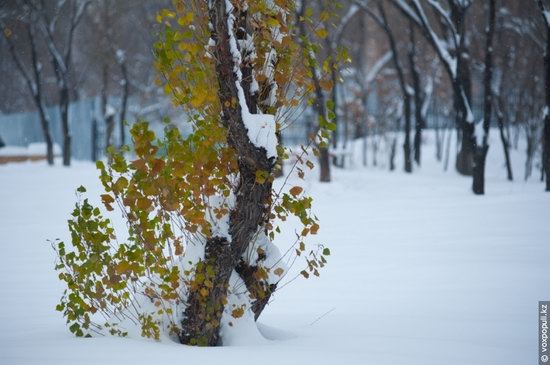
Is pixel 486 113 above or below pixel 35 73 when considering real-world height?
below

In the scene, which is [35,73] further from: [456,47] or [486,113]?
[486,113]

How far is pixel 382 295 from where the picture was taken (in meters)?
5.23

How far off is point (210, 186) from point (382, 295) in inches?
99.8

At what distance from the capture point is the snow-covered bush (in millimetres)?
3312

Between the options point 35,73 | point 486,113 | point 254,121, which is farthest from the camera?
point 35,73

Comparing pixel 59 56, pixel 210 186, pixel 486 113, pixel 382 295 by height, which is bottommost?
pixel 382 295

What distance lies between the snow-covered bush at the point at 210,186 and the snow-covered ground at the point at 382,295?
0.25 m

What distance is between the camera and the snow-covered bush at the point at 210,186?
3312 mm

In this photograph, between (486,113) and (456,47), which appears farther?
(456,47)

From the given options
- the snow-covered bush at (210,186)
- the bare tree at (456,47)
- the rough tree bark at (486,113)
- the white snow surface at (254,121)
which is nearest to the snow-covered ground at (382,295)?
the snow-covered bush at (210,186)

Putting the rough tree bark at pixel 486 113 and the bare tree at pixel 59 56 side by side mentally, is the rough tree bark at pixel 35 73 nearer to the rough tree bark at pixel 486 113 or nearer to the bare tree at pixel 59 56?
the bare tree at pixel 59 56

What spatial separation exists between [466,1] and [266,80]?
9429 millimetres

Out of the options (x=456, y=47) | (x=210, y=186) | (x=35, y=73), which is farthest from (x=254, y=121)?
(x=35, y=73)

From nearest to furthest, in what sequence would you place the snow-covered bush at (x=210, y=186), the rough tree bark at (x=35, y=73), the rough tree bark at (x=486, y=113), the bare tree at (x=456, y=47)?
the snow-covered bush at (x=210, y=186)
the rough tree bark at (x=486, y=113)
the bare tree at (x=456, y=47)
the rough tree bark at (x=35, y=73)
